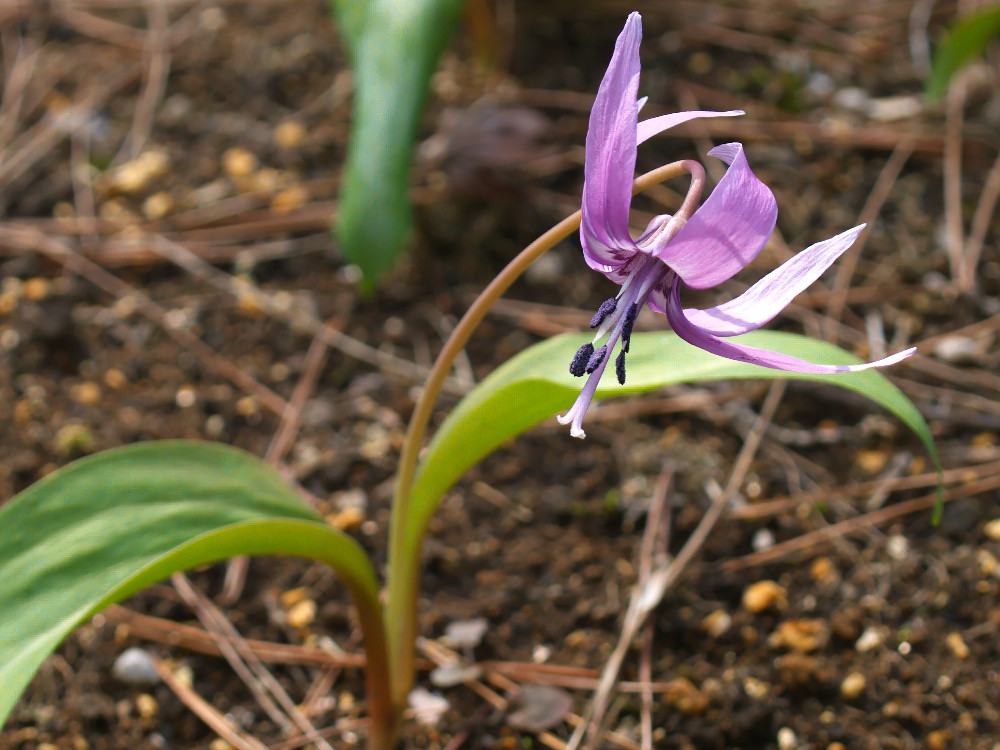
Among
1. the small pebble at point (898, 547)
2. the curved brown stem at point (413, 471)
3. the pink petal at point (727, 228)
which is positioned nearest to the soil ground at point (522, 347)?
the small pebble at point (898, 547)

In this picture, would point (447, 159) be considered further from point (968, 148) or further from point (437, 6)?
point (968, 148)

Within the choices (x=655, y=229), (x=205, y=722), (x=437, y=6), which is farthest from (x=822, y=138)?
(x=205, y=722)

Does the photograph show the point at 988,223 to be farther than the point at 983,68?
No

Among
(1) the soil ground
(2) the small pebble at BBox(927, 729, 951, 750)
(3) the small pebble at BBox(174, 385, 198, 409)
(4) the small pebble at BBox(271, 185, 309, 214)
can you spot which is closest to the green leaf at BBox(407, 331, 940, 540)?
(1) the soil ground

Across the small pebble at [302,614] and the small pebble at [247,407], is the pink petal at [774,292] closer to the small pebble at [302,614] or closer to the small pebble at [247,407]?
the small pebble at [302,614]

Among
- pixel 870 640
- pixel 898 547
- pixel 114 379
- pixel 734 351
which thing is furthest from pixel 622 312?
pixel 114 379

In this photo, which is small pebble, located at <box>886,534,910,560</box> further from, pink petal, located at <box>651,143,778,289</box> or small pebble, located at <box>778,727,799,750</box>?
pink petal, located at <box>651,143,778,289</box>
